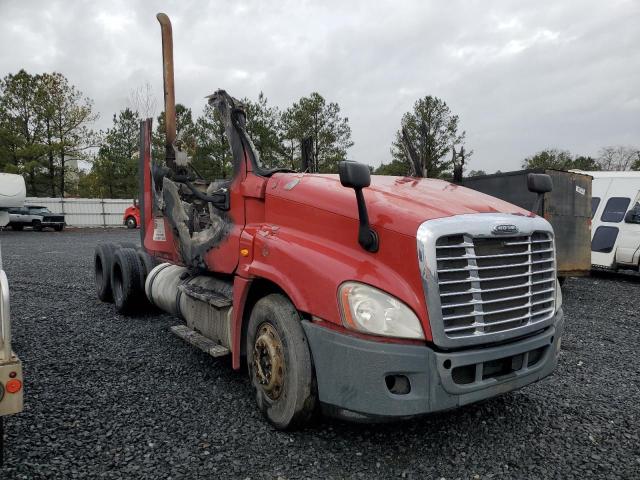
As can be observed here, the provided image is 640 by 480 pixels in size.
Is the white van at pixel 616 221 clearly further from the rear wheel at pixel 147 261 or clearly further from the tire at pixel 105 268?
the tire at pixel 105 268

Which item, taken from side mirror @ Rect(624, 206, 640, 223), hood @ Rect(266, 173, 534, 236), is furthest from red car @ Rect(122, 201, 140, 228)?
hood @ Rect(266, 173, 534, 236)

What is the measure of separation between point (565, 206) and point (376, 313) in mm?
7110

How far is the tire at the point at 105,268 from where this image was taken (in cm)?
660

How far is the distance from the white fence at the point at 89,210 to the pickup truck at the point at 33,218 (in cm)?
477

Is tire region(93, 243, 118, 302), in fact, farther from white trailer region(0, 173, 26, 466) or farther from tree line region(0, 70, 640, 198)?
tree line region(0, 70, 640, 198)

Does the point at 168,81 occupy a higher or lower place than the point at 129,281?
higher

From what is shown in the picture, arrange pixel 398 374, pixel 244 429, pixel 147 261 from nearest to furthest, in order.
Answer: pixel 398 374, pixel 244 429, pixel 147 261

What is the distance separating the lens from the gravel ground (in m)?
2.70

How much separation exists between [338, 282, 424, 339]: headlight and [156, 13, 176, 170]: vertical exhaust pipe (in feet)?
11.3

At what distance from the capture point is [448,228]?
256 centimetres

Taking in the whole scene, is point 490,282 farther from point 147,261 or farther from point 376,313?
point 147,261

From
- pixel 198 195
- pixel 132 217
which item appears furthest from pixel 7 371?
pixel 132 217

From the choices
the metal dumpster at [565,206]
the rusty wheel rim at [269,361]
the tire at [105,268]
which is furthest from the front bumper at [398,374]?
the metal dumpster at [565,206]

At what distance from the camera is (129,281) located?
19.7ft
